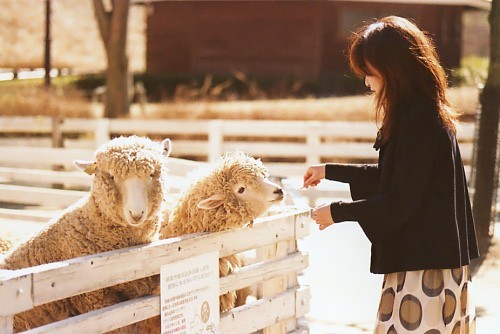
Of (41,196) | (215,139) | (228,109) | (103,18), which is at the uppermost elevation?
(103,18)

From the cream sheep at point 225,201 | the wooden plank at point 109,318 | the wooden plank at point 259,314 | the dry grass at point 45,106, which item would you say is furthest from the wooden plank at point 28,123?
the wooden plank at point 109,318

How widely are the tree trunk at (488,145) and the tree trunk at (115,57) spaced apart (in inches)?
415

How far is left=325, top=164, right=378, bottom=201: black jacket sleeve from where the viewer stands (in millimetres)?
4023

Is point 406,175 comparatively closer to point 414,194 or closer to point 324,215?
point 414,194

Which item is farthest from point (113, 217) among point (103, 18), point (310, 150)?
point (103, 18)

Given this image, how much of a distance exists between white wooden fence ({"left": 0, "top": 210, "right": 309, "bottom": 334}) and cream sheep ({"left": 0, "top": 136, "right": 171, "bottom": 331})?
0.25 metres

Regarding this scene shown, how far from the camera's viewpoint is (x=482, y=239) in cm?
972

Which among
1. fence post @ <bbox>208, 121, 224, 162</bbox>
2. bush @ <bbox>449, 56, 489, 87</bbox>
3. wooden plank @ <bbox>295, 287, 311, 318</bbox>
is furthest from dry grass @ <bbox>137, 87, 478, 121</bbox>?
wooden plank @ <bbox>295, 287, 311, 318</bbox>

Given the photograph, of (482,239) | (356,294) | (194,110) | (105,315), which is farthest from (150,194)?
(194,110)

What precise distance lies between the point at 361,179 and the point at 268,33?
28.8 metres

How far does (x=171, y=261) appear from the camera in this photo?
4.35 meters

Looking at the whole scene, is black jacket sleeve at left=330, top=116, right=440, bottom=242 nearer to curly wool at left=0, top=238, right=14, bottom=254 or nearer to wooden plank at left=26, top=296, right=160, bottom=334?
wooden plank at left=26, top=296, right=160, bottom=334

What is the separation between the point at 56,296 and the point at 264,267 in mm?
1710

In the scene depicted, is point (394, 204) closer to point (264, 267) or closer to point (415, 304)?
point (415, 304)
